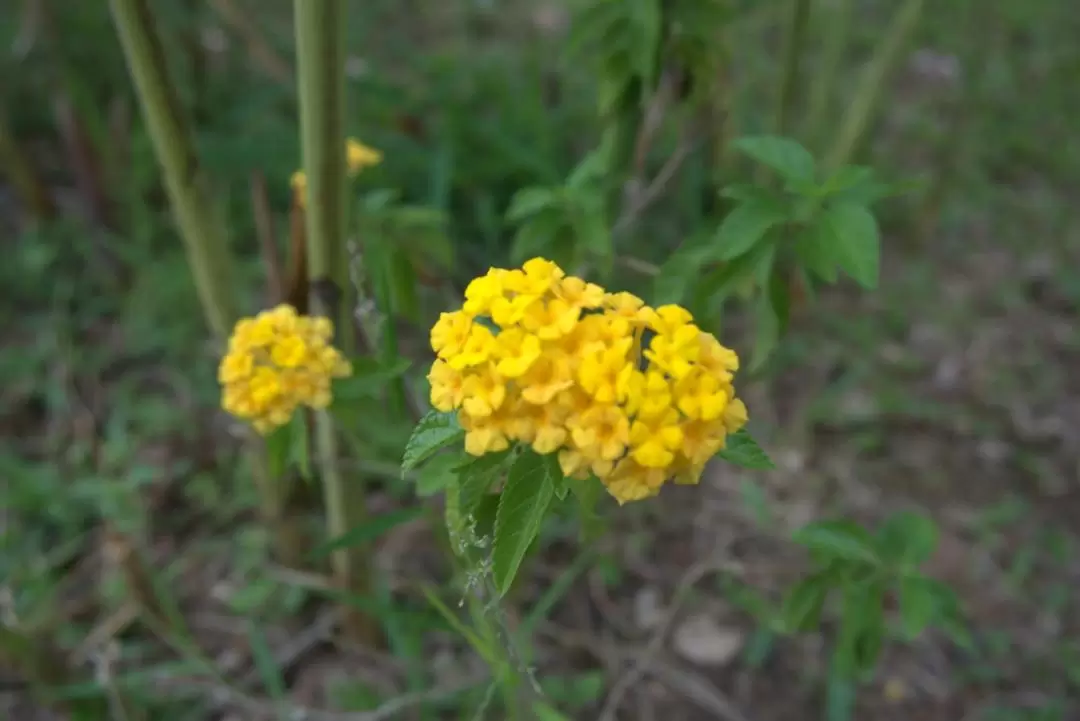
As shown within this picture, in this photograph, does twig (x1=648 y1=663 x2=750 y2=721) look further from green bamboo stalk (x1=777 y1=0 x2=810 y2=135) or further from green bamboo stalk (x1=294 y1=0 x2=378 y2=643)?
green bamboo stalk (x1=777 y1=0 x2=810 y2=135)

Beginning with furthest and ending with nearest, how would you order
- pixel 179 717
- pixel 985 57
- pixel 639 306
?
pixel 985 57
pixel 179 717
pixel 639 306

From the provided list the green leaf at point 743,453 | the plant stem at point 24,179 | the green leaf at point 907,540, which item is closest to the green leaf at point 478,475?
the green leaf at point 743,453

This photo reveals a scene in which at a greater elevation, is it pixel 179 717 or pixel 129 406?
pixel 129 406

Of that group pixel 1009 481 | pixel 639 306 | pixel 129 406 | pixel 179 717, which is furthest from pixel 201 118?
pixel 1009 481

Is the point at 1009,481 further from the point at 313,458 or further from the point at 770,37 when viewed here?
the point at 770,37

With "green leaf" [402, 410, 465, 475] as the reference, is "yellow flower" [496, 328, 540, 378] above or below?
above

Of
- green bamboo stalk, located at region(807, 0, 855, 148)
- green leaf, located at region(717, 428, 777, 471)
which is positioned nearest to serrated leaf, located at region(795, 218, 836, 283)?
green leaf, located at region(717, 428, 777, 471)
